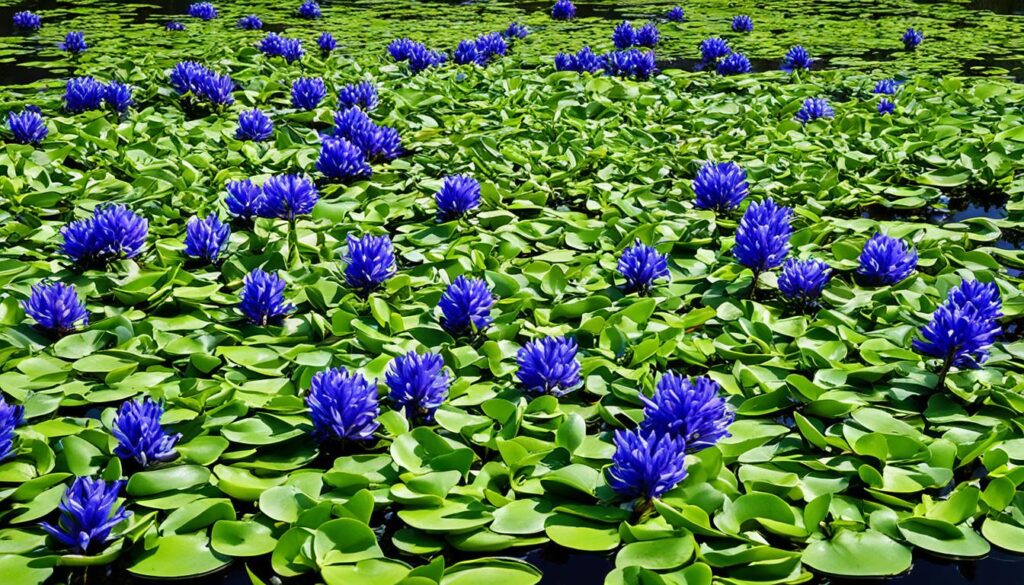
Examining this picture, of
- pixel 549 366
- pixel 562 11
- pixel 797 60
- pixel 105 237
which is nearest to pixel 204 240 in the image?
pixel 105 237

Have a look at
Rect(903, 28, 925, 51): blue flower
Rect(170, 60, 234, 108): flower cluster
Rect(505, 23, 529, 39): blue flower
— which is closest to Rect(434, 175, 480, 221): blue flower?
Rect(170, 60, 234, 108): flower cluster

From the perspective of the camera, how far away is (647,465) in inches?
75.9

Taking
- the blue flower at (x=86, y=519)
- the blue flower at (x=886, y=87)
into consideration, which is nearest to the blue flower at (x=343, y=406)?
the blue flower at (x=86, y=519)

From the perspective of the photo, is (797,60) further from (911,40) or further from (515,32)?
(515,32)

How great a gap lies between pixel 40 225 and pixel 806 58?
5250 millimetres

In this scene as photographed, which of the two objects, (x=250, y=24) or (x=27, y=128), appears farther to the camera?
(x=250, y=24)

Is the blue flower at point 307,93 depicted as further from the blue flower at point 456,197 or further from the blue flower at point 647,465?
the blue flower at point 647,465

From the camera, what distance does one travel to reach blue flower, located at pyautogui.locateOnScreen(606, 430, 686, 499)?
1.94 metres

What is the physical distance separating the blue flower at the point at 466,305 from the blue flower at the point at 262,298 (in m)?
0.54

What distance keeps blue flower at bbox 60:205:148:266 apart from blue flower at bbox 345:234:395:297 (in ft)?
2.76

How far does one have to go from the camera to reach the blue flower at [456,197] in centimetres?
360

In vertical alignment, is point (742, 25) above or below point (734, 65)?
above

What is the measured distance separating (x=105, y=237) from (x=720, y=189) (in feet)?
7.91

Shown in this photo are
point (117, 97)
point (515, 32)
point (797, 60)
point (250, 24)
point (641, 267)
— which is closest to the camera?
point (641, 267)
